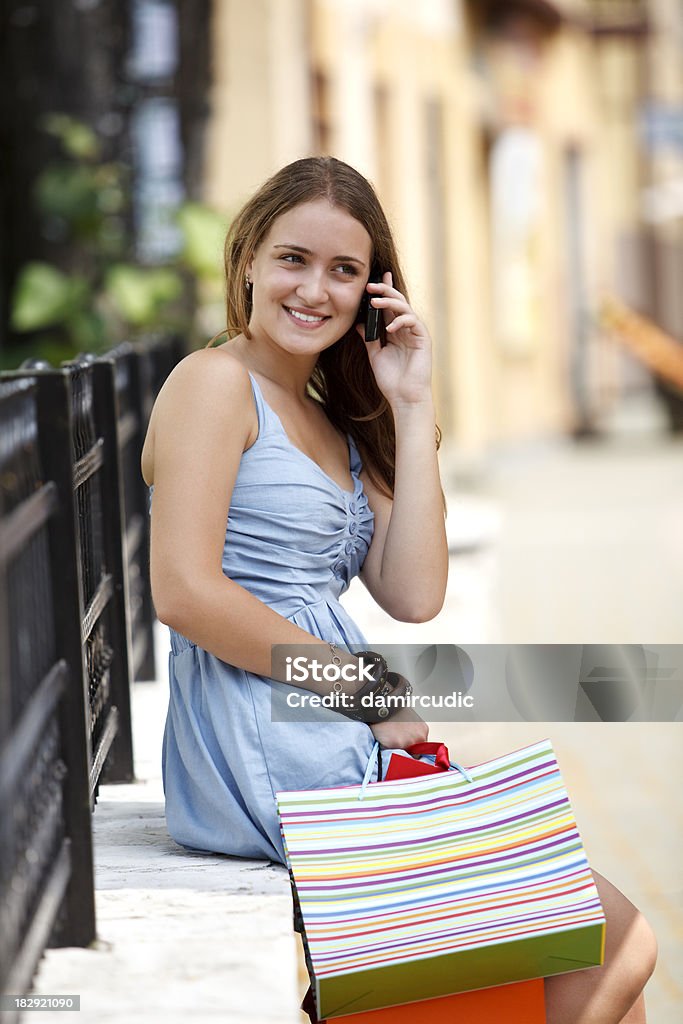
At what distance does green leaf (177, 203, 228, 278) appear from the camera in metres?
9.02

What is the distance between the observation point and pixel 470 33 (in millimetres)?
19688

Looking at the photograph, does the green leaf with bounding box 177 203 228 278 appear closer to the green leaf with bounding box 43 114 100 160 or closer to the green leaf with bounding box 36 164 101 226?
the green leaf with bounding box 36 164 101 226

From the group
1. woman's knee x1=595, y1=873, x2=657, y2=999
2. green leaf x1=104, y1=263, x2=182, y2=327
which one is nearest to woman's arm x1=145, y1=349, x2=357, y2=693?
woman's knee x1=595, y1=873, x2=657, y2=999

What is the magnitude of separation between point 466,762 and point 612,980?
2.41 metres

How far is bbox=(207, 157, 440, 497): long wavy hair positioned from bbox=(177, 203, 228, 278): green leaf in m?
6.18

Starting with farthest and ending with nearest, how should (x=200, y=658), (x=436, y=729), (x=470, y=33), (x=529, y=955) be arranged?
(x=470, y=33) → (x=436, y=729) → (x=200, y=658) → (x=529, y=955)

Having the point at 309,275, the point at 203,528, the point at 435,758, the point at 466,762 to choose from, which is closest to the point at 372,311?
the point at 309,275

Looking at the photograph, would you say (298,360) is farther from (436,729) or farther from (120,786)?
(436,729)

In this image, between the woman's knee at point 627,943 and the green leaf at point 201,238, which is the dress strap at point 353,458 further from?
the green leaf at point 201,238

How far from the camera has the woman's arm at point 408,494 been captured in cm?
271

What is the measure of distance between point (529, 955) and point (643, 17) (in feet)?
85.9

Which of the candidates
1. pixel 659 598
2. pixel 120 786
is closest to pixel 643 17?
pixel 659 598

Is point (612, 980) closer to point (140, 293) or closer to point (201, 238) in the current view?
point (201, 238)

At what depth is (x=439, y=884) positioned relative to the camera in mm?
2232
